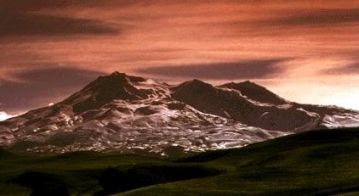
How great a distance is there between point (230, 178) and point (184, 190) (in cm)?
1547

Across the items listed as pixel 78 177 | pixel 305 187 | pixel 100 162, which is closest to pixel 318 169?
pixel 305 187

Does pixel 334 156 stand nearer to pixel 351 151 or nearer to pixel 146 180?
pixel 351 151

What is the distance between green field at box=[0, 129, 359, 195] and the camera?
9088cm

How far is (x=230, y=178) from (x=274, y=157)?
2929cm

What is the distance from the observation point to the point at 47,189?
96438 mm

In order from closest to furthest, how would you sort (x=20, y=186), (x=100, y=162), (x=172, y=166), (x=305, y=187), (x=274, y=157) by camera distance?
(x=305, y=187), (x=172, y=166), (x=274, y=157), (x=20, y=186), (x=100, y=162)

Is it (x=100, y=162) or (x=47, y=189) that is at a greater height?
(x=47, y=189)

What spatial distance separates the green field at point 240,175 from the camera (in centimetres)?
9088

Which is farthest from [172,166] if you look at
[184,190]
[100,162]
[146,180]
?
[100,162]

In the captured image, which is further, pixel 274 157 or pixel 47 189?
pixel 274 157

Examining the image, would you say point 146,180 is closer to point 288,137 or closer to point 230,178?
point 230,178

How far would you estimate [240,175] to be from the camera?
107 m

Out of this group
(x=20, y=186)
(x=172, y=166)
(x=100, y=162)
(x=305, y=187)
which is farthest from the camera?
(x=100, y=162)

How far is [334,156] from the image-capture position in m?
125
